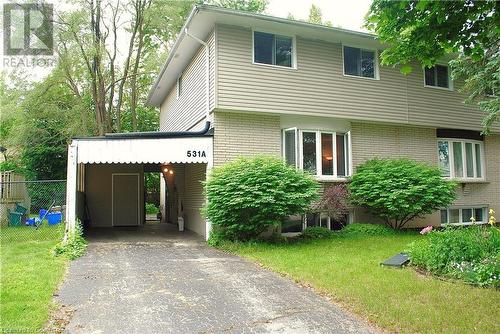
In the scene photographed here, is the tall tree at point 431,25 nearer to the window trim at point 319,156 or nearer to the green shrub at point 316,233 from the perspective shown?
the window trim at point 319,156

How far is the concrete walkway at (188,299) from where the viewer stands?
16.7 feet

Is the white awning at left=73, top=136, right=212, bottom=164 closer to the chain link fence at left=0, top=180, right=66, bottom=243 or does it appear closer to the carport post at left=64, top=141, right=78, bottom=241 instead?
the carport post at left=64, top=141, right=78, bottom=241

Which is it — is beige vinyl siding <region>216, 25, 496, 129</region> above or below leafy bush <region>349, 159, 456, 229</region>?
above

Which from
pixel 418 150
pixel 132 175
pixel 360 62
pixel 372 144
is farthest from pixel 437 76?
pixel 132 175

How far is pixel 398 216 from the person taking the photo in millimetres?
12883

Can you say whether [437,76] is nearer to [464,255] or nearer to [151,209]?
[464,255]

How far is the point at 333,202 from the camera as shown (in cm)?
1225

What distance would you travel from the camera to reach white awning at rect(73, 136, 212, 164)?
36.8 ft

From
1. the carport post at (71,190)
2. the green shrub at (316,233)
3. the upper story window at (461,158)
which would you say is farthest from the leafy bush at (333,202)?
the carport post at (71,190)

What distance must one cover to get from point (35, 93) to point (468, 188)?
67.2 feet

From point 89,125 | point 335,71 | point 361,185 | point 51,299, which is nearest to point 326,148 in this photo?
point 361,185

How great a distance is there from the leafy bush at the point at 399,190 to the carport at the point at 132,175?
4891 mm

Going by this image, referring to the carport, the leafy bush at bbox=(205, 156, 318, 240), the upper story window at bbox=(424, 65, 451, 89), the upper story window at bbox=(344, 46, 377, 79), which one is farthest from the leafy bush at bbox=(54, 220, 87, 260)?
the upper story window at bbox=(424, 65, 451, 89)

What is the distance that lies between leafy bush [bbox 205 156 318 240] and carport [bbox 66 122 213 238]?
1.30m
